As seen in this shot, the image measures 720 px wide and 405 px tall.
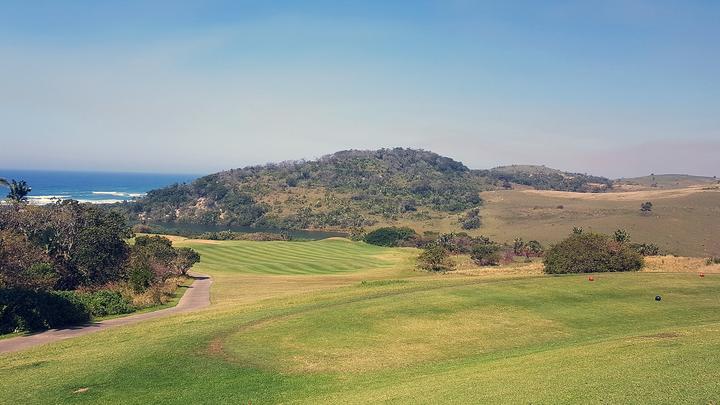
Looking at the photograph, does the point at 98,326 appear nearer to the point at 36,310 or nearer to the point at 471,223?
the point at 36,310

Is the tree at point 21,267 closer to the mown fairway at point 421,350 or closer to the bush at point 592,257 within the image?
the mown fairway at point 421,350

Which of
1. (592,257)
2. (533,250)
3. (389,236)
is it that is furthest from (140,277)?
(389,236)

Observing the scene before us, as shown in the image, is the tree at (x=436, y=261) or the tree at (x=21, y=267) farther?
the tree at (x=436, y=261)

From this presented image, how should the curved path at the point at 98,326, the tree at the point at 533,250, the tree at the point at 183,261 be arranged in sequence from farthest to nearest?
the tree at the point at 533,250, the tree at the point at 183,261, the curved path at the point at 98,326

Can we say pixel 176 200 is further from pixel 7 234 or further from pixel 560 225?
pixel 7 234

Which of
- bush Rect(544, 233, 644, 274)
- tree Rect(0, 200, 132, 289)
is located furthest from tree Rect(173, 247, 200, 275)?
bush Rect(544, 233, 644, 274)

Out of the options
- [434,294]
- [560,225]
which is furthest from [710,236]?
[434,294]

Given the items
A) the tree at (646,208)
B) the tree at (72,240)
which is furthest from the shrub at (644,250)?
the tree at (646,208)
